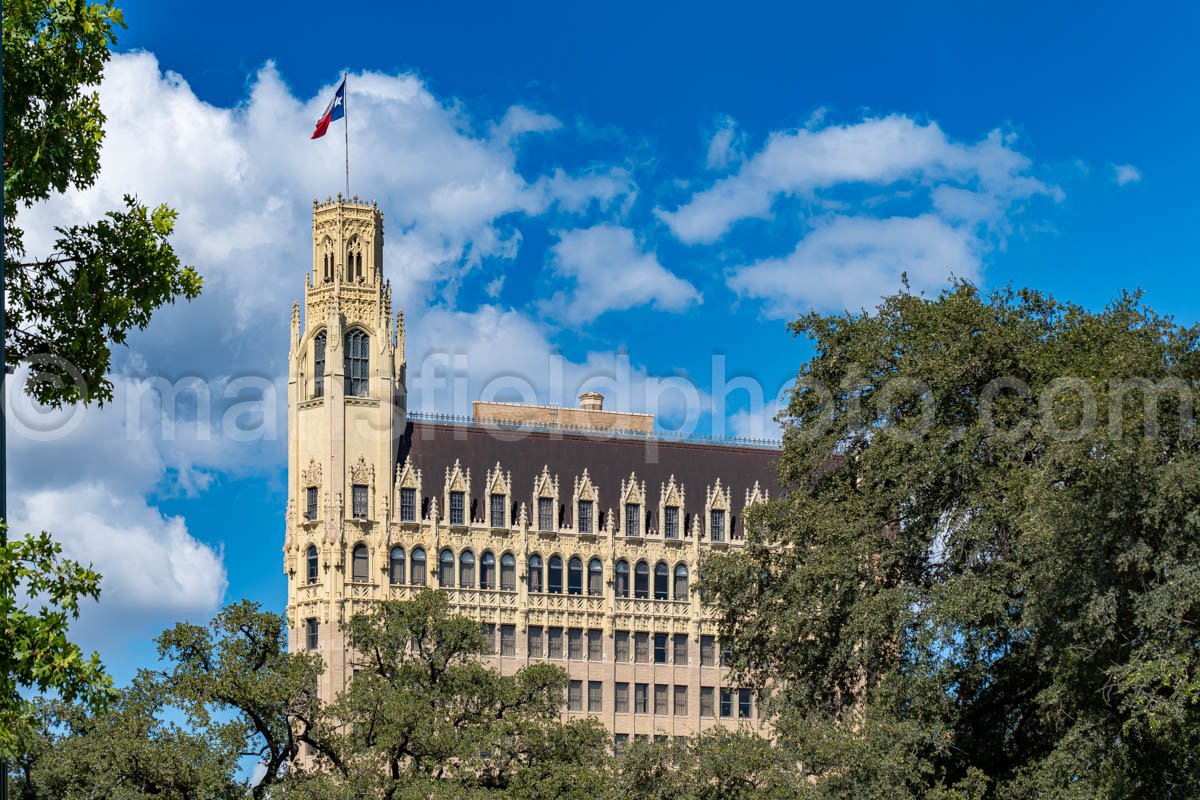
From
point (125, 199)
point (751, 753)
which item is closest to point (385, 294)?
point (751, 753)

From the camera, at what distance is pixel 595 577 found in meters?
112

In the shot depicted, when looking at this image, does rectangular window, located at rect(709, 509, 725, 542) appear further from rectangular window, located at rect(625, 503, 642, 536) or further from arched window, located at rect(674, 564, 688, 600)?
rectangular window, located at rect(625, 503, 642, 536)

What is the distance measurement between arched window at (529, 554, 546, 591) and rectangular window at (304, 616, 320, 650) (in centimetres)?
1262

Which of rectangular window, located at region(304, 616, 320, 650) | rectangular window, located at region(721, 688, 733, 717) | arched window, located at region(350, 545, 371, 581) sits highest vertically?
arched window, located at region(350, 545, 371, 581)

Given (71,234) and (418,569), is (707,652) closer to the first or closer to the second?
(418,569)

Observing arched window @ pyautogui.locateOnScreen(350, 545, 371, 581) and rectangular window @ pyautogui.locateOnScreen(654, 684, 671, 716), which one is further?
rectangular window @ pyautogui.locateOnScreen(654, 684, 671, 716)

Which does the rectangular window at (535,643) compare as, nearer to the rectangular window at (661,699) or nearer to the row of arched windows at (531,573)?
the row of arched windows at (531,573)

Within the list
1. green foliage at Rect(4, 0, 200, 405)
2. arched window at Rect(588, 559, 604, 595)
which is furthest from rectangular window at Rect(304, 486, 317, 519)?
green foliage at Rect(4, 0, 200, 405)

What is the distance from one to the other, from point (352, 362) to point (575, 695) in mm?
23502

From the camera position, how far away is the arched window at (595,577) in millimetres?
111375

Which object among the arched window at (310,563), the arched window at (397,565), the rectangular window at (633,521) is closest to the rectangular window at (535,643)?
the arched window at (397,565)

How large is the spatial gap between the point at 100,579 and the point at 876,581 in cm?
3355

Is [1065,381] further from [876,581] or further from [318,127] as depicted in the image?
[318,127]

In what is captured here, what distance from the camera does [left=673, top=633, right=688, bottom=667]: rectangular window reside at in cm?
11169
